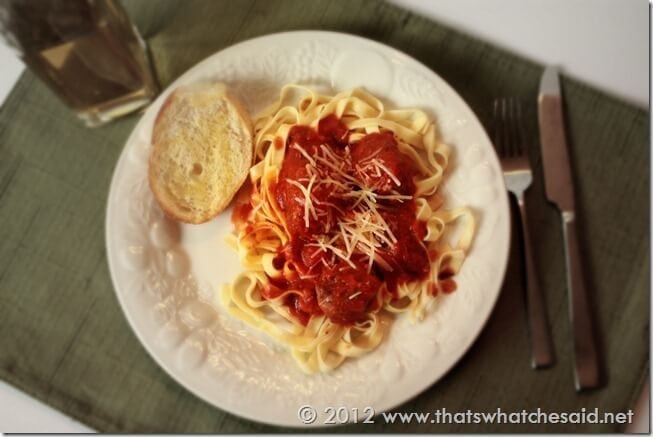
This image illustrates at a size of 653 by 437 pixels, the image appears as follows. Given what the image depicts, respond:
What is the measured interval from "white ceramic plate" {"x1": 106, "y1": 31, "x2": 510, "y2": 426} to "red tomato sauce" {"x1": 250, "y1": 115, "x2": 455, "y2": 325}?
19 centimetres

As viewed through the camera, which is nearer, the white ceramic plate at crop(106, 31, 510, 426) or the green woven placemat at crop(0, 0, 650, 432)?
the white ceramic plate at crop(106, 31, 510, 426)

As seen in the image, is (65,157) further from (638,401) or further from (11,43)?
(638,401)

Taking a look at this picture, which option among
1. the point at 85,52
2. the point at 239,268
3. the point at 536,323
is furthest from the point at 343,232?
the point at 85,52

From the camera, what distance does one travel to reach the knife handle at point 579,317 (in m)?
2.46

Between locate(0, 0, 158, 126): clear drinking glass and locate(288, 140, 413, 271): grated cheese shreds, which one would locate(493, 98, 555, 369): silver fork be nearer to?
locate(288, 140, 413, 271): grated cheese shreds

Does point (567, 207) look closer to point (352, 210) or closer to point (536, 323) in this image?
point (536, 323)

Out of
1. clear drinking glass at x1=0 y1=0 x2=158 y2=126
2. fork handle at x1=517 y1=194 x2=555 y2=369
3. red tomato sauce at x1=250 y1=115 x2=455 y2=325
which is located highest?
clear drinking glass at x1=0 y1=0 x2=158 y2=126

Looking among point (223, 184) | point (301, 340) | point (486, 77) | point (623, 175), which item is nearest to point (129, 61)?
point (223, 184)

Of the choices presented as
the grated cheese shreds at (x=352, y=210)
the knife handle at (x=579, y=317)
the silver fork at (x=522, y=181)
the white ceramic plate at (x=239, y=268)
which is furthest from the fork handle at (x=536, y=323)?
the grated cheese shreds at (x=352, y=210)

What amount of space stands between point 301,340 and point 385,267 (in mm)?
480

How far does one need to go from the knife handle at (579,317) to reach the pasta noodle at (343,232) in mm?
485

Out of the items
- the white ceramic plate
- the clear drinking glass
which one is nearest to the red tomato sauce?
the white ceramic plate

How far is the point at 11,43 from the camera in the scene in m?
2.34

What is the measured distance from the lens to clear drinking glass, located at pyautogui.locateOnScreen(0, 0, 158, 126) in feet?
7.43
